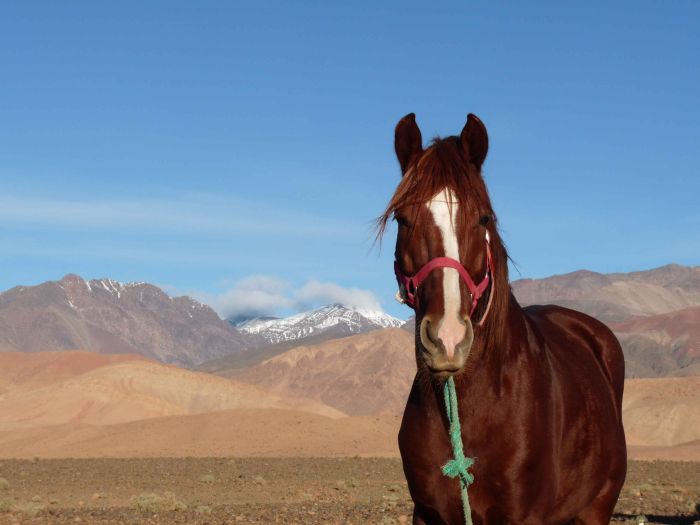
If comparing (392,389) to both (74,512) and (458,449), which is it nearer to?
(74,512)

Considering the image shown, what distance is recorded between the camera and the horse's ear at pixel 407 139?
15.0ft

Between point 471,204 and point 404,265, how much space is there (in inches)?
15.8

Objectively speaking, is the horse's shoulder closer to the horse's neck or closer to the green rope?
the horse's neck

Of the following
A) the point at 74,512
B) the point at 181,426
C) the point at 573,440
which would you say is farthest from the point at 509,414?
the point at 181,426

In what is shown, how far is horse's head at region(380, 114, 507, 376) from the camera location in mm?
3801

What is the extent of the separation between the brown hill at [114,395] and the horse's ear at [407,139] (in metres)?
64.2

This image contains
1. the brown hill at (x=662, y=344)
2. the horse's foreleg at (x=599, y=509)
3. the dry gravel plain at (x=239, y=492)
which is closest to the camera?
the horse's foreleg at (x=599, y=509)

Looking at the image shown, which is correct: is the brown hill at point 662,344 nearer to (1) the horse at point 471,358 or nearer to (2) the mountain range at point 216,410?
(2) the mountain range at point 216,410

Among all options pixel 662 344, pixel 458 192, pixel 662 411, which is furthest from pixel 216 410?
pixel 662 344

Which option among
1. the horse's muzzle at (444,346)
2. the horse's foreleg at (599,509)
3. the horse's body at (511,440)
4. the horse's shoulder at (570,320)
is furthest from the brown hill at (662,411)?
the horse's muzzle at (444,346)

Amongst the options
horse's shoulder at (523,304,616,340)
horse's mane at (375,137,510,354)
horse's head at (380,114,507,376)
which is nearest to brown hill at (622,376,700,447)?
horse's shoulder at (523,304,616,340)

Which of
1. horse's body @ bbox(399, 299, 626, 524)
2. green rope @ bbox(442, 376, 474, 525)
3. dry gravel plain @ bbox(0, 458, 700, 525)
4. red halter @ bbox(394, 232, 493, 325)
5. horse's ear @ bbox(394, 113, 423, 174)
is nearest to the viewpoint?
red halter @ bbox(394, 232, 493, 325)

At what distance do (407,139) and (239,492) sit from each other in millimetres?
22759

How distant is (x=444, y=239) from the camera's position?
4.08 metres
